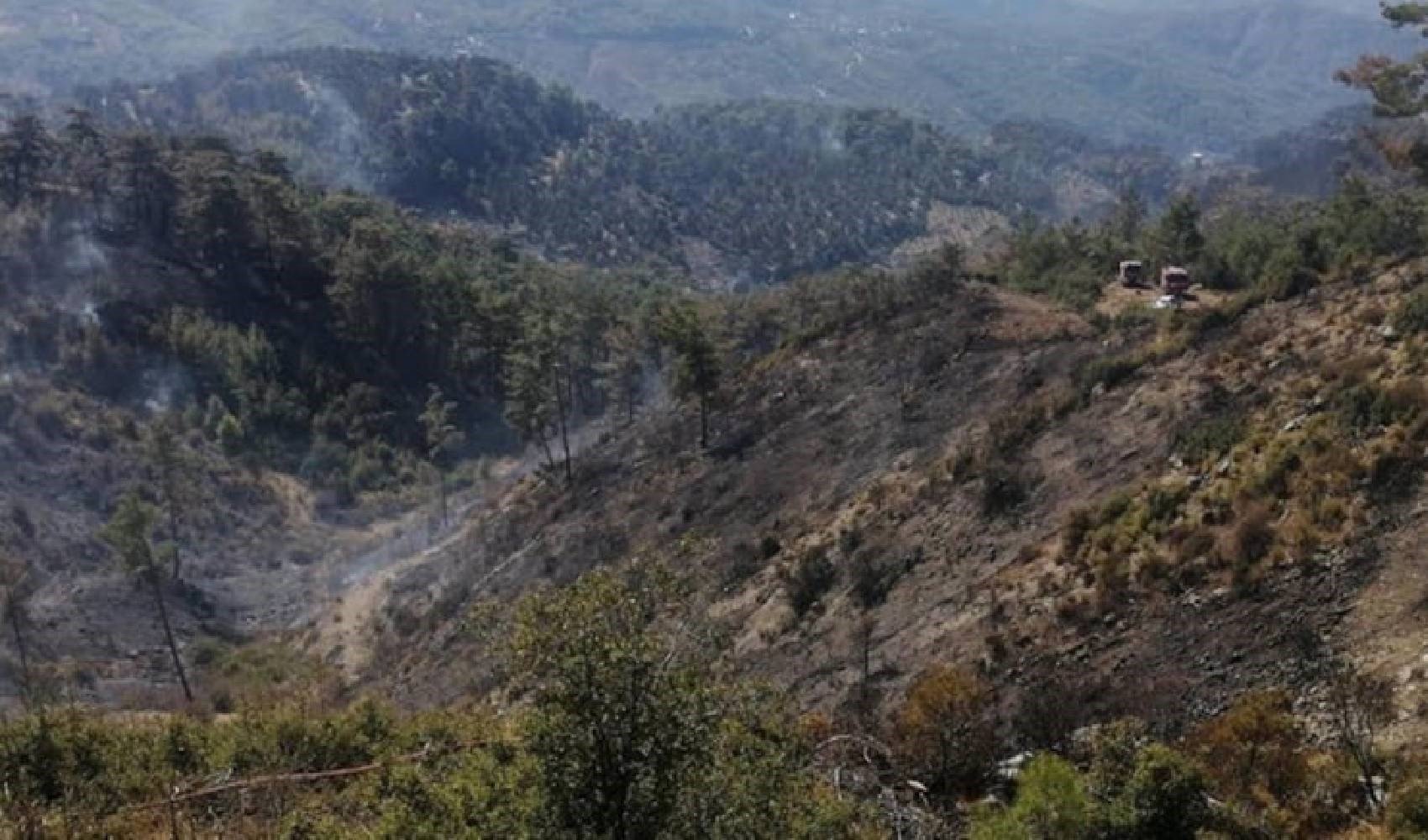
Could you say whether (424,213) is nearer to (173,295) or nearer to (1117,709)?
(173,295)

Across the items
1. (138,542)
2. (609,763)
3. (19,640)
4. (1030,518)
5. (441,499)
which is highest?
(609,763)

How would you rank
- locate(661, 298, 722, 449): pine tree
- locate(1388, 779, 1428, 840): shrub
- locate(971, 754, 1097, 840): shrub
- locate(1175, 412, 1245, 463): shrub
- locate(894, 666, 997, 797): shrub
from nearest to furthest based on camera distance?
locate(1388, 779, 1428, 840): shrub
locate(971, 754, 1097, 840): shrub
locate(894, 666, 997, 797): shrub
locate(1175, 412, 1245, 463): shrub
locate(661, 298, 722, 449): pine tree

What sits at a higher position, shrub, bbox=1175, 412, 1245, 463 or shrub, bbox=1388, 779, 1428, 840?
shrub, bbox=1388, 779, 1428, 840

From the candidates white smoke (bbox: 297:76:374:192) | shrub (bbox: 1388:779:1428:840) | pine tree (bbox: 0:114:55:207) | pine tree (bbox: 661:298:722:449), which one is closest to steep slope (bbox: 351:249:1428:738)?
pine tree (bbox: 661:298:722:449)

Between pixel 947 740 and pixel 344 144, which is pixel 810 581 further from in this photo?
pixel 344 144

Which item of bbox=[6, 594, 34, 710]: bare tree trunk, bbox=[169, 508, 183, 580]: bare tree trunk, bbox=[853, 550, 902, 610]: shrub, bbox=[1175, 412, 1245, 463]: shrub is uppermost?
bbox=[1175, 412, 1245, 463]: shrub

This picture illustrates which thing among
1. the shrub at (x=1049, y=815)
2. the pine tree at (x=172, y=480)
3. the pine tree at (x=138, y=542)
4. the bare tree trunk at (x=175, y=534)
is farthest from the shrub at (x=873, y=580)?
the bare tree trunk at (x=175, y=534)

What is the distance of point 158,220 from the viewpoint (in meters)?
76.0

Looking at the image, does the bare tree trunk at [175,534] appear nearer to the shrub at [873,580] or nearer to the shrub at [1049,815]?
the shrub at [873,580]

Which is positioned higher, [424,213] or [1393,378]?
[1393,378]

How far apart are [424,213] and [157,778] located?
150 metres

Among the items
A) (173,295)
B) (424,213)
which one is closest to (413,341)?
(173,295)

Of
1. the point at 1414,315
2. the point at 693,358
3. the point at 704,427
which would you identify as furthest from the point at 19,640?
the point at 1414,315

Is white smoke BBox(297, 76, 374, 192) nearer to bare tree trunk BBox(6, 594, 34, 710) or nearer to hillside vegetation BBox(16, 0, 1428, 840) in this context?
hillside vegetation BBox(16, 0, 1428, 840)
